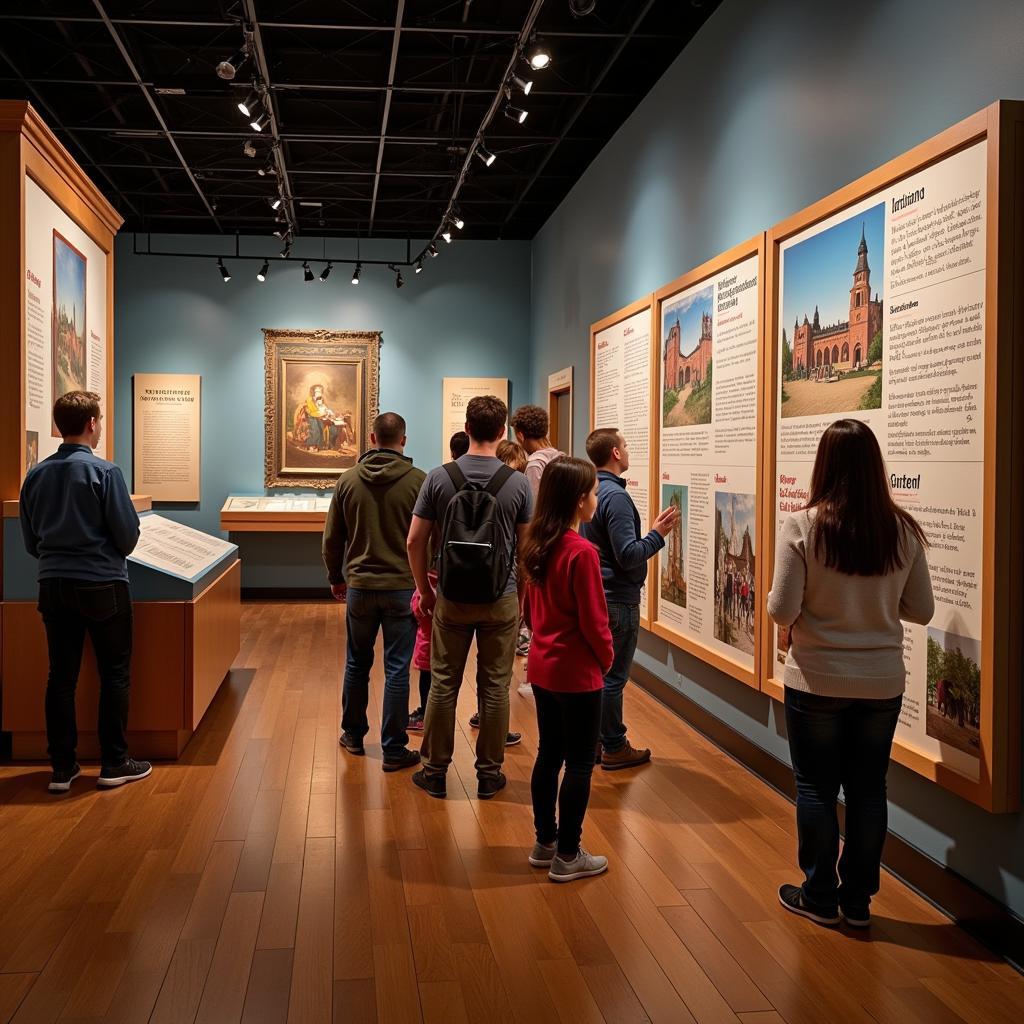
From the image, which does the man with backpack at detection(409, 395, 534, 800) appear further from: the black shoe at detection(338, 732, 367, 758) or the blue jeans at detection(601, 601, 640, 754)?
the black shoe at detection(338, 732, 367, 758)

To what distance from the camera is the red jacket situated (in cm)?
347

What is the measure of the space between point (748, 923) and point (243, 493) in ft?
32.5

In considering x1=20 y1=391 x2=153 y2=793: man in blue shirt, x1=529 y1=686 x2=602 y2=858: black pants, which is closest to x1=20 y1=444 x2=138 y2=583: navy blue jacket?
x1=20 y1=391 x2=153 y2=793: man in blue shirt

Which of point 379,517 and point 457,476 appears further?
point 379,517

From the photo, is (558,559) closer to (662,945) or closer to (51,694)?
(662,945)

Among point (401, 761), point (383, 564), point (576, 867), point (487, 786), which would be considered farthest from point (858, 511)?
point (401, 761)

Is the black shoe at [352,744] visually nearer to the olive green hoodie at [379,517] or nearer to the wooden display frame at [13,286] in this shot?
the olive green hoodie at [379,517]

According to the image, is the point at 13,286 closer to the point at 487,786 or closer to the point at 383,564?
the point at 383,564

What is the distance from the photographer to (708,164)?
19.3 ft

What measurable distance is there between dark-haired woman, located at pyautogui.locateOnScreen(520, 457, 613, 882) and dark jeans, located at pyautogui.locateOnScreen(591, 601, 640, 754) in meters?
1.12

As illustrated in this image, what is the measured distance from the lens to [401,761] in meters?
5.10

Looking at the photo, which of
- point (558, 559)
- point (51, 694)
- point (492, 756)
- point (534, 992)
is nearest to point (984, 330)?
point (558, 559)

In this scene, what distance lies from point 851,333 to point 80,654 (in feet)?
11.9

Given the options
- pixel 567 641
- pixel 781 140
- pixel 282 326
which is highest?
pixel 282 326
